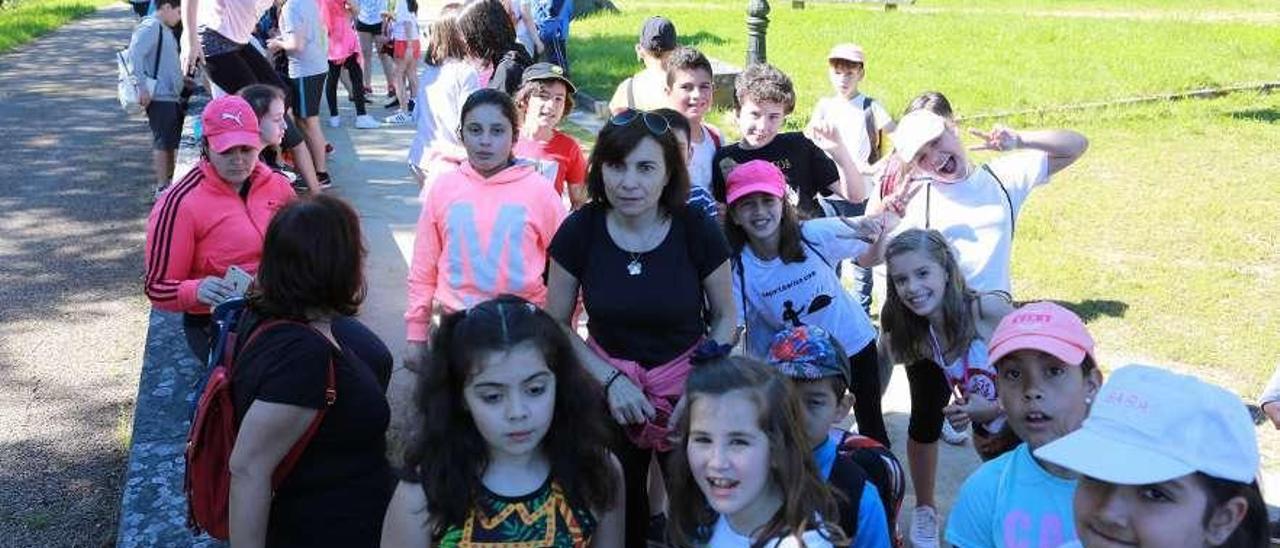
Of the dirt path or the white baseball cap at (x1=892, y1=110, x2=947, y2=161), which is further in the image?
the dirt path

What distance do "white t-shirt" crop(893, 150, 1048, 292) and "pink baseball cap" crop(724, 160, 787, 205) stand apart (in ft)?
2.34

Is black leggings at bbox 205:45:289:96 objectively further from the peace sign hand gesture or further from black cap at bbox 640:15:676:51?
the peace sign hand gesture

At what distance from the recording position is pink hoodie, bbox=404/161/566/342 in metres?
4.23

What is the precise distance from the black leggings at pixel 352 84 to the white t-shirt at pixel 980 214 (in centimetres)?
800

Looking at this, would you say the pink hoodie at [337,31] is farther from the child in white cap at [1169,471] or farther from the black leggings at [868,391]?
the child in white cap at [1169,471]

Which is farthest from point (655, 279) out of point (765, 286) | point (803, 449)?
point (803, 449)

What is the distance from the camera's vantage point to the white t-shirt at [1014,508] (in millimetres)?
2715

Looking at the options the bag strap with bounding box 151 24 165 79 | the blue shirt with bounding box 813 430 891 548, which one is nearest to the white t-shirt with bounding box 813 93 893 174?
the blue shirt with bounding box 813 430 891 548

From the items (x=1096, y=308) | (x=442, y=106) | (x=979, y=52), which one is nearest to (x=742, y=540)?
(x=442, y=106)

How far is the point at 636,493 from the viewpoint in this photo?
3789 millimetres

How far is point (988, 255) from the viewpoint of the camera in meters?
4.61

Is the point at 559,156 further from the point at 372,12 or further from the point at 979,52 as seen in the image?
the point at 979,52

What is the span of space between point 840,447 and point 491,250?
1561 mm

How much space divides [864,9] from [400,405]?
21.2 meters
